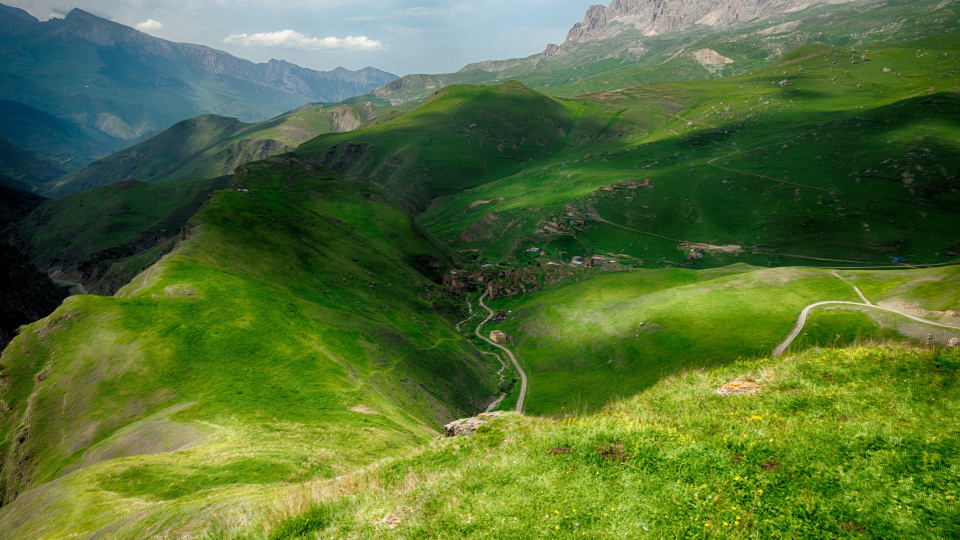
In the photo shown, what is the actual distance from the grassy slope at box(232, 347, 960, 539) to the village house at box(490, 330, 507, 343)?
9075 centimetres

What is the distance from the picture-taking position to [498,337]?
113 meters

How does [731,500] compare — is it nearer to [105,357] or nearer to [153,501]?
[153,501]

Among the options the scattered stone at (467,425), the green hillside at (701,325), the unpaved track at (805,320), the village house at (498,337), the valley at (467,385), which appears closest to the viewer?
the valley at (467,385)

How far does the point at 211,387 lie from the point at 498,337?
7355 cm

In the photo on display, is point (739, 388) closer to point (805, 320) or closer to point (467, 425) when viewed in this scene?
point (467, 425)

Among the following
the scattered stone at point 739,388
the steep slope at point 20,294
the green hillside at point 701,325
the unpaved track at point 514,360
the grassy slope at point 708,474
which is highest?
the grassy slope at point 708,474

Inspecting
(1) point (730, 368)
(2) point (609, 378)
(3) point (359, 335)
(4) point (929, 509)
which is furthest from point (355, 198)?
(4) point (929, 509)

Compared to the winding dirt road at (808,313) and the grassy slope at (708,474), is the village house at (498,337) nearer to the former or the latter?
the winding dirt road at (808,313)

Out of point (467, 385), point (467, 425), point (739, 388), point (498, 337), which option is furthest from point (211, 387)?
point (498, 337)

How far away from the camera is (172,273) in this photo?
226 ft

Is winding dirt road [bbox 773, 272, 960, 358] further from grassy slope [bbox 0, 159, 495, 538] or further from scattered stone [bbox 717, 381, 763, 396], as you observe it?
scattered stone [bbox 717, 381, 763, 396]

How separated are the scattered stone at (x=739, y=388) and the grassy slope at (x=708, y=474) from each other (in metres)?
0.68

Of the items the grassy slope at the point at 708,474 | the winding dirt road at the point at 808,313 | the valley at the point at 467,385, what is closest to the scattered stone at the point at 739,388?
the valley at the point at 467,385

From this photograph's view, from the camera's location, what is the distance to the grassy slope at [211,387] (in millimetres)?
30625
